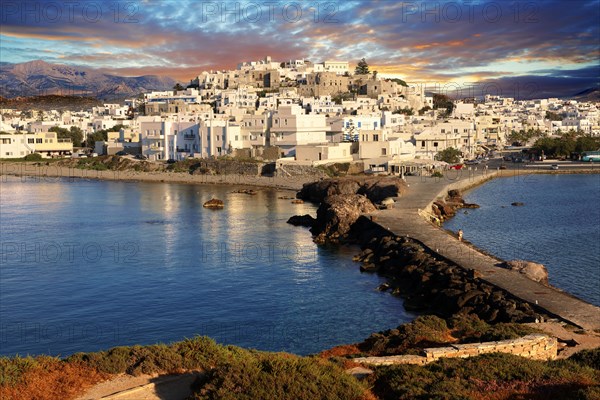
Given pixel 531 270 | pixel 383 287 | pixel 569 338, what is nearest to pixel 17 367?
pixel 569 338

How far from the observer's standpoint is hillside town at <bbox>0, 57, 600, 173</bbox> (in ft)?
206

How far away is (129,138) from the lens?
76438 mm

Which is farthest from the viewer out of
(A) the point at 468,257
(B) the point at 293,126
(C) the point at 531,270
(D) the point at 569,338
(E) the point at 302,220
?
(B) the point at 293,126

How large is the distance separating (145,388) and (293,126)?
52.7m

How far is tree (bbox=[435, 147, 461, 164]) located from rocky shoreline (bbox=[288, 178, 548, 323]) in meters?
24.2

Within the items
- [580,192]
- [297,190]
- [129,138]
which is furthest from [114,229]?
[129,138]

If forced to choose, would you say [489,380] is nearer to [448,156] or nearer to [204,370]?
[204,370]

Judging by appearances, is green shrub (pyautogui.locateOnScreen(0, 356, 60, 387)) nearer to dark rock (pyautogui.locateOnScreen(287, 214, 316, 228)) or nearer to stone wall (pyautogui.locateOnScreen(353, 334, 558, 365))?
stone wall (pyautogui.locateOnScreen(353, 334, 558, 365))

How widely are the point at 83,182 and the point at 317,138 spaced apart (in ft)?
68.7

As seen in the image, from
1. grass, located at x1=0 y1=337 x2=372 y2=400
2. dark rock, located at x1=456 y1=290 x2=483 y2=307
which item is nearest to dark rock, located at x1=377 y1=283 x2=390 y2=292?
dark rock, located at x1=456 y1=290 x2=483 y2=307

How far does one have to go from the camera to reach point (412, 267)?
23.7 m

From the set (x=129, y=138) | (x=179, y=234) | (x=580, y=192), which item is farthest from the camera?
(x=129, y=138)

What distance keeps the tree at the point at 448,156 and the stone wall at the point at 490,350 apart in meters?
54.3

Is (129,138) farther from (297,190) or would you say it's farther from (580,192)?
(580,192)
